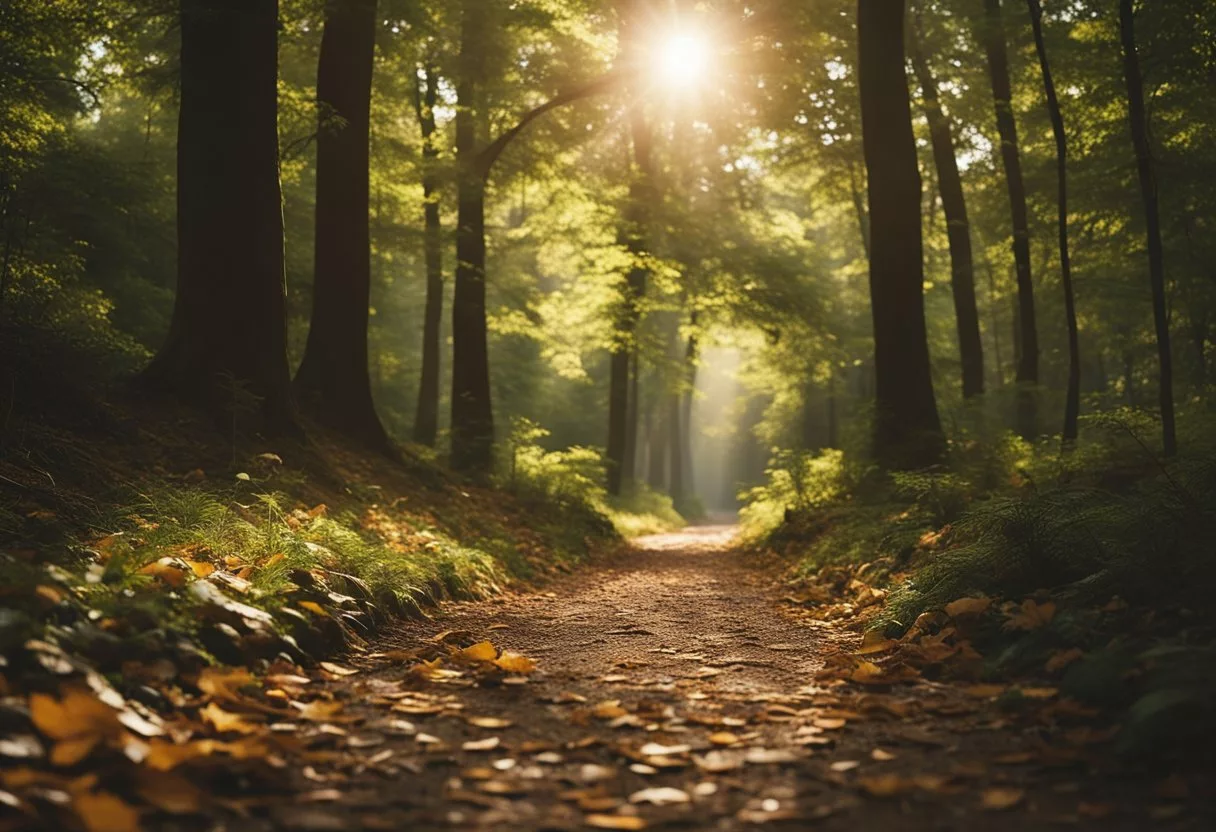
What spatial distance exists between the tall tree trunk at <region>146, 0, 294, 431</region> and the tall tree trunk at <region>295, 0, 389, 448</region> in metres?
Answer: 2.65

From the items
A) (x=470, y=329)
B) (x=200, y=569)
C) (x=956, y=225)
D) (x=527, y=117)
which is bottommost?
(x=200, y=569)

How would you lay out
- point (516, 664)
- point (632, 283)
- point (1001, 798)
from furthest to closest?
point (632, 283) < point (516, 664) < point (1001, 798)

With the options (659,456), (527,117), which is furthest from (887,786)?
(659,456)

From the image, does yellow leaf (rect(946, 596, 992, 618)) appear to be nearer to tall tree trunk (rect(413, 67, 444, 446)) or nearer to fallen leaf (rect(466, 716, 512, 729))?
fallen leaf (rect(466, 716, 512, 729))

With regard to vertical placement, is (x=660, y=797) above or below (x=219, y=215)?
below

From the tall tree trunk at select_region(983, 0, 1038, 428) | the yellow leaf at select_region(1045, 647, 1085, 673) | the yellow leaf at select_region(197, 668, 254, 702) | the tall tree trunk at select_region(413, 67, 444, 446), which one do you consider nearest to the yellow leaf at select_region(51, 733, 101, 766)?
the yellow leaf at select_region(197, 668, 254, 702)

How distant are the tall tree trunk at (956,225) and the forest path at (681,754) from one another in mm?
12567

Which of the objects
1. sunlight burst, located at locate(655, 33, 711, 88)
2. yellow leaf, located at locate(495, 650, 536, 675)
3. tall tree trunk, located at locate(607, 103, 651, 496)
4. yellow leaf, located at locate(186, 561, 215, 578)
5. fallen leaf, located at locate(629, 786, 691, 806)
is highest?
sunlight burst, located at locate(655, 33, 711, 88)

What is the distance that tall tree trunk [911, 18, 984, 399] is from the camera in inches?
610

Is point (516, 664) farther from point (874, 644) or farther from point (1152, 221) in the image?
point (1152, 221)

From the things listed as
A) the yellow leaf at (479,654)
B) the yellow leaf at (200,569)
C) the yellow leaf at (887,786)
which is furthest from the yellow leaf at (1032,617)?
the yellow leaf at (200,569)

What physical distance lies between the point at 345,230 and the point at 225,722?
28.5 ft

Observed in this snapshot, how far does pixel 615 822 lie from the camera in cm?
238

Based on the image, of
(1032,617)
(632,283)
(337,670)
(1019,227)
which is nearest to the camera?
(1032,617)
